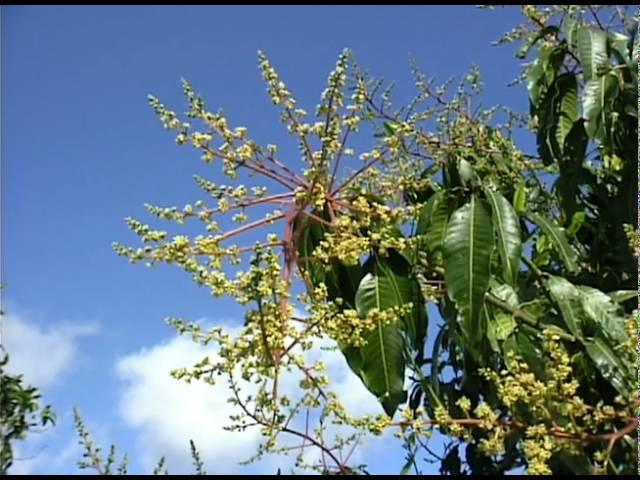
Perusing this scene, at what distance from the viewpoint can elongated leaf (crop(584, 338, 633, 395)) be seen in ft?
3.86

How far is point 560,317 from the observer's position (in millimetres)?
1372

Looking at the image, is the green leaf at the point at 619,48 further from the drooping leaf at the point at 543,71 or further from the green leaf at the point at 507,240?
the green leaf at the point at 507,240

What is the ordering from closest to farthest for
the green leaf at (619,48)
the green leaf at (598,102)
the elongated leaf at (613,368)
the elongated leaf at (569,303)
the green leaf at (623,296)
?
the elongated leaf at (613,368) → the elongated leaf at (569,303) → the green leaf at (623,296) → the green leaf at (598,102) → the green leaf at (619,48)

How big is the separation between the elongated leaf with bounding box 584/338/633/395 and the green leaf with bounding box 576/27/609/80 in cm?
60

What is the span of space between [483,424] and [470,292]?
0.22 m

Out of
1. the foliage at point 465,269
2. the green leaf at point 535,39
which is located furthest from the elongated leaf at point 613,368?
the green leaf at point 535,39

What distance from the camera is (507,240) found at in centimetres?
129

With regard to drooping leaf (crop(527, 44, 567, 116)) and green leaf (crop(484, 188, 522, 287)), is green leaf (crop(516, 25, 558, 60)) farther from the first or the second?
green leaf (crop(484, 188, 522, 287))

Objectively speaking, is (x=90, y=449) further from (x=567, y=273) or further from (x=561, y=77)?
(x=561, y=77)

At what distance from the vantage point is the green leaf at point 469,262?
3.90 ft

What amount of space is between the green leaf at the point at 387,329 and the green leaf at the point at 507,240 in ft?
0.48

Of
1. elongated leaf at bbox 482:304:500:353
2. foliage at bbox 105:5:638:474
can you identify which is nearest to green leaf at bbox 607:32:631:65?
foliage at bbox 105:5:638:474

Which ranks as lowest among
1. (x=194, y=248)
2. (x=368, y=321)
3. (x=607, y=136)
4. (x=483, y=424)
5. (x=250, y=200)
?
(x=483, y=424)

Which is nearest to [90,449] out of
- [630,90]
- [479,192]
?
[479,192]
